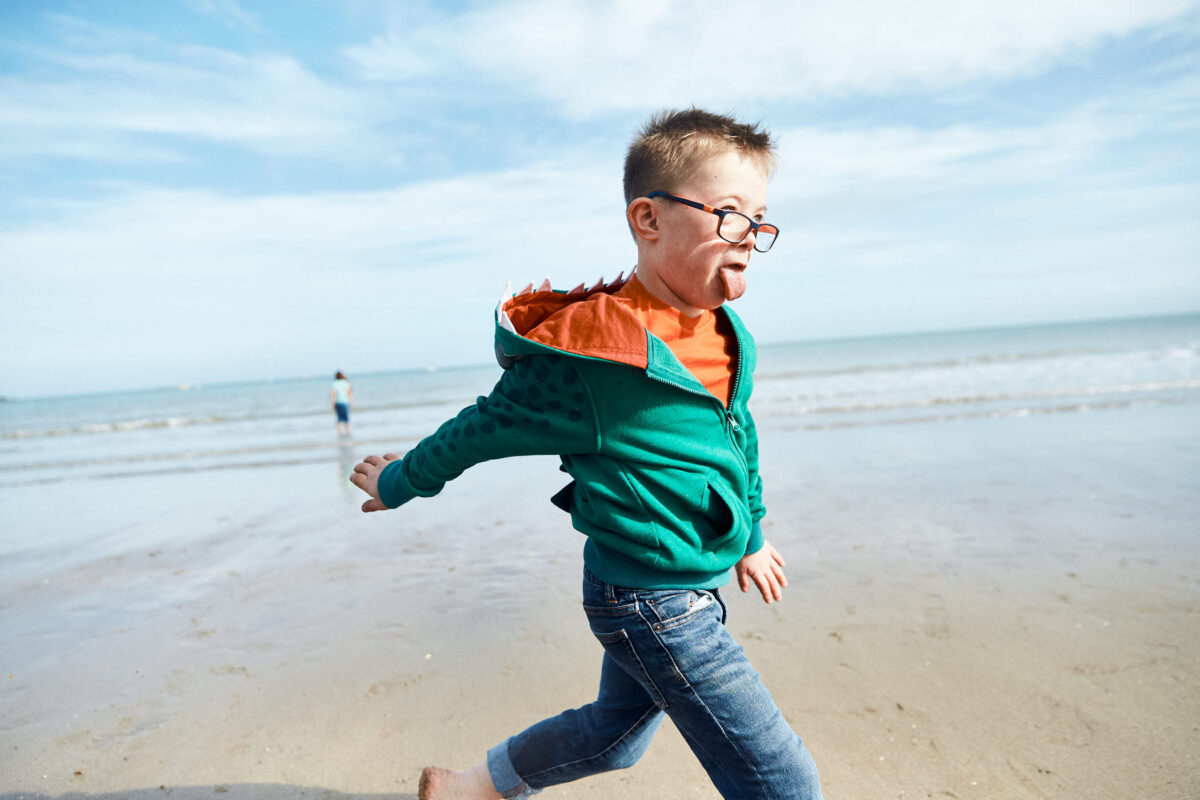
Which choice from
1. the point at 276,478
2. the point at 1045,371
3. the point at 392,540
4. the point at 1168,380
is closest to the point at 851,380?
the point at 1045,371

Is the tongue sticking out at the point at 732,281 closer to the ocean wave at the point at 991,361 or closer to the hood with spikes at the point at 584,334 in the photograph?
the hood with spikes at the point at 584,334

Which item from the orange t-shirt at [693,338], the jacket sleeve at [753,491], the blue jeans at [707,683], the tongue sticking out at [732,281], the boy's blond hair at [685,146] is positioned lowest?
the blue jeans at [707,683]

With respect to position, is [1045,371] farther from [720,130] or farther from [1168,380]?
[720,130]

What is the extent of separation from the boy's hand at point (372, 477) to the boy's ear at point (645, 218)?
2.60 feet

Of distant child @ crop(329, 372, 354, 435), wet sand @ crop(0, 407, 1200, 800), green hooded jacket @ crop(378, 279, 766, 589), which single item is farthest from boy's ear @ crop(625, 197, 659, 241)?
distant child @ crop(329, 372, 354, 435)

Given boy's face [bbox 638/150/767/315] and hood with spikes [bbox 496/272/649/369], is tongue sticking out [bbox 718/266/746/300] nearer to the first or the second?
boy's face [bbox 638/150/767/315]

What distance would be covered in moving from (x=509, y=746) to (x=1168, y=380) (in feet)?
53.5

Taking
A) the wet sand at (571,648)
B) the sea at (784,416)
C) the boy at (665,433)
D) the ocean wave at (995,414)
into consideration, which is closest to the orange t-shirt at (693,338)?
the boy at (665,433)

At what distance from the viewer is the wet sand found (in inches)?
97.6

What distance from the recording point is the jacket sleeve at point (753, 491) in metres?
1.85

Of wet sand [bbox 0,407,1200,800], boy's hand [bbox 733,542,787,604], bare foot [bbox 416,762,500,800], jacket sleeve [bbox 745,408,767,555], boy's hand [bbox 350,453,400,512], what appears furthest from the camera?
wet sand [bbox 0,407,1200,800]

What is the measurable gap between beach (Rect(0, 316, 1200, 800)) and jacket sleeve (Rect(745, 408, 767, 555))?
952mm

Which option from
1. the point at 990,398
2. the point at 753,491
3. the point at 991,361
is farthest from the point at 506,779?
the point at 991,361

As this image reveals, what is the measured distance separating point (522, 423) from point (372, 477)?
48 cm
